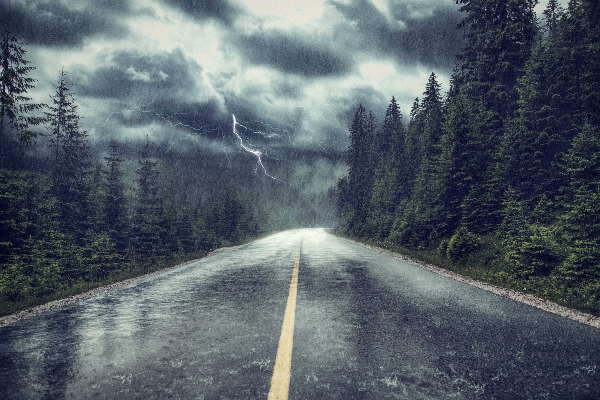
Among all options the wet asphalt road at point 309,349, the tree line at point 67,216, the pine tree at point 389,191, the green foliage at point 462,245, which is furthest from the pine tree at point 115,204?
the green foliage at point 462,245

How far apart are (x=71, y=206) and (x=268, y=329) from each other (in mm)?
30154

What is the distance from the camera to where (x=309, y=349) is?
140 inches

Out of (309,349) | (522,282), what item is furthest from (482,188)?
(309,349)

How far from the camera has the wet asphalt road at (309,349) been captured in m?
2.71

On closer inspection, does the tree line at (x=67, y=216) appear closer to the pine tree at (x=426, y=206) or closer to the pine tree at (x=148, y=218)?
the pine tree at (x=148, y=218)

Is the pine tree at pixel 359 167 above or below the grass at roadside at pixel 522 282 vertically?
above

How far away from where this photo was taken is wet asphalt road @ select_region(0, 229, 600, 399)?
107 inches

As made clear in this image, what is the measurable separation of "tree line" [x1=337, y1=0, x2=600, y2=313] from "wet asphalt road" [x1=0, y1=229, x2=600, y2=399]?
3.76 metres

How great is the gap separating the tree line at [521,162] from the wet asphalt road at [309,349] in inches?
148

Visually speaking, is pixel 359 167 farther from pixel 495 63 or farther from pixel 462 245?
pixel 462 245

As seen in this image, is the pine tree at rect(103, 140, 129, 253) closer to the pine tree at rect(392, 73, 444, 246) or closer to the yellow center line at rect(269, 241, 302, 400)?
the pine tree at rect(392, 73, 444, 246)

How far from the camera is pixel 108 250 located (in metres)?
26.3

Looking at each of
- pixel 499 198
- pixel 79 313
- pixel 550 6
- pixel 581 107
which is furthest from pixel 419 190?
pixel 550 6

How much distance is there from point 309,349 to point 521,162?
19383 mm
